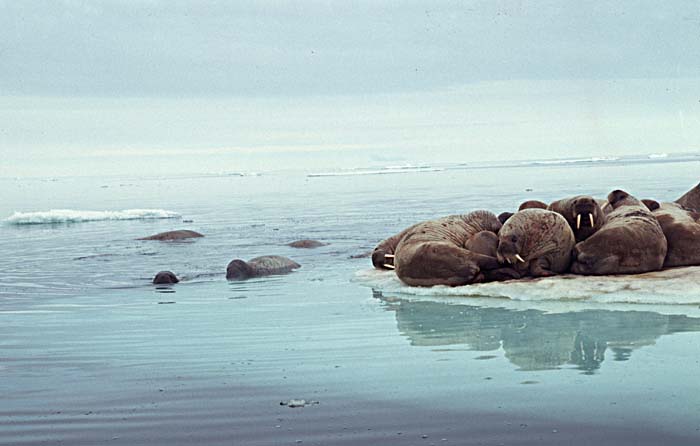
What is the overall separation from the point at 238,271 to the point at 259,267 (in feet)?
2.08

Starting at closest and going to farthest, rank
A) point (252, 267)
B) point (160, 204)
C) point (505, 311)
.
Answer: point (505, 311)
point (252, 267)
point (160, 204)

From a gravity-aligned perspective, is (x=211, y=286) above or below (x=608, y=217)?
below

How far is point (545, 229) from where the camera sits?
37.7 ft

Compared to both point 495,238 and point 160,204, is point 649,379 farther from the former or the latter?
point 160,204

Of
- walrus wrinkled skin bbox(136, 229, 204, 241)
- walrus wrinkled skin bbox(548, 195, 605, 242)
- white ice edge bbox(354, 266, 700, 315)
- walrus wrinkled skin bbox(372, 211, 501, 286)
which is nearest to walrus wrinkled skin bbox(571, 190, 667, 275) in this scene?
white ice edge bbox(354, 266, 700, 315)

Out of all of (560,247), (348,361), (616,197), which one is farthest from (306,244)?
(348,361)

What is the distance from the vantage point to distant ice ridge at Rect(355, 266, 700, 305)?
32.7 ft

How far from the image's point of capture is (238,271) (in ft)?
50.2

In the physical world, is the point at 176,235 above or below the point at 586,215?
below

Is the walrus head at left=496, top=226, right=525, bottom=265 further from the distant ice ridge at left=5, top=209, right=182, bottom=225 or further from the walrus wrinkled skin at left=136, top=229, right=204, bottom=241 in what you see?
the distant ice ridge at left=5, top=209, right=182, bottom=225

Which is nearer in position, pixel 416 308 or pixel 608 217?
pixel 416 308

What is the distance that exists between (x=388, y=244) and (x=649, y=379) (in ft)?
27.3

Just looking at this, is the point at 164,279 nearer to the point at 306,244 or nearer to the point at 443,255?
the point at 443,255

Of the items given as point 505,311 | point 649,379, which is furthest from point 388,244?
point 649,379
